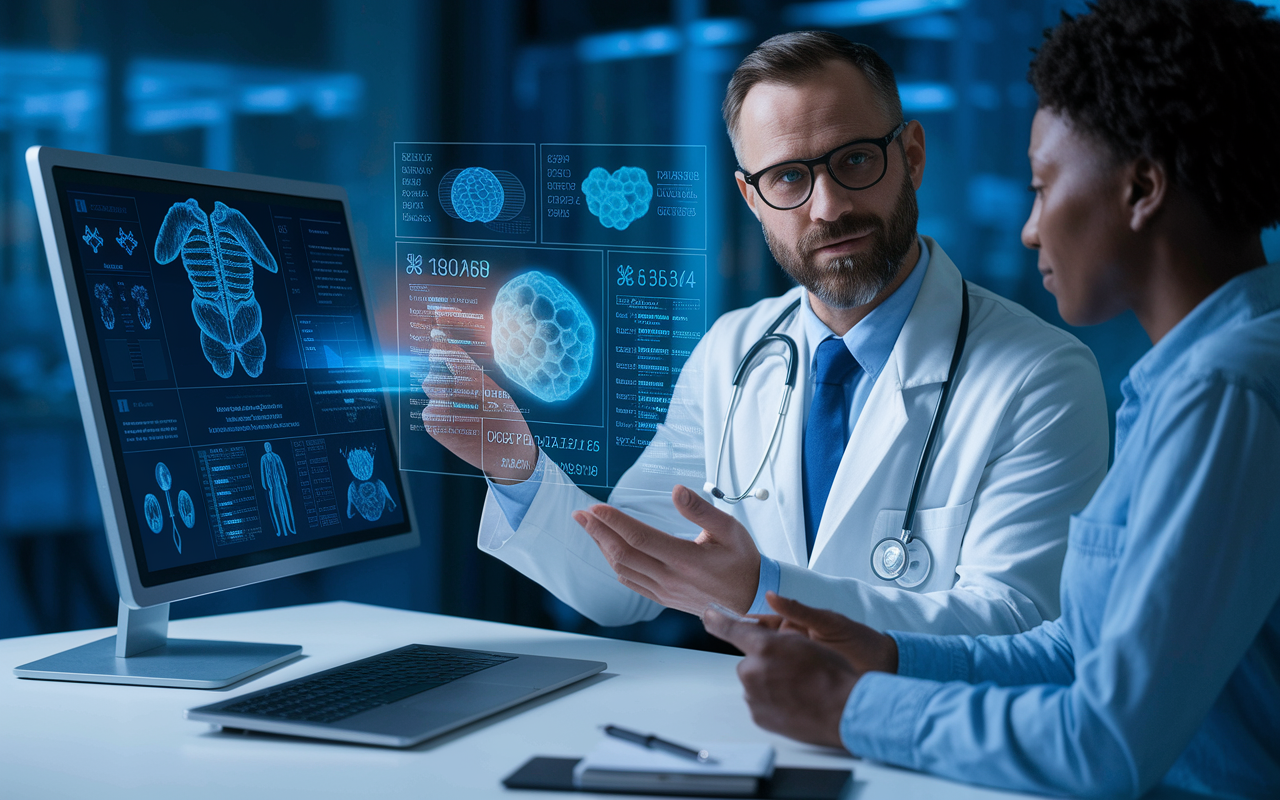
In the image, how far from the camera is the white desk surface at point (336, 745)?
3.16ft

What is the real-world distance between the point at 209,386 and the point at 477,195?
53 centimetres

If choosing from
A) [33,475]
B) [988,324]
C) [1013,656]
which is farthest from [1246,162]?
[33,475]

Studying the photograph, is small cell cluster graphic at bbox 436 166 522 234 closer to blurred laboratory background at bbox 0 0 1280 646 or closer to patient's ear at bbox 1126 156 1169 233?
blurred laboratory background at bbox 0 0 1280 646

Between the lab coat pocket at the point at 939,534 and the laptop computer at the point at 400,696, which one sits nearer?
the laptop computer at the point at 400,696

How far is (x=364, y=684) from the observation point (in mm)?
1245

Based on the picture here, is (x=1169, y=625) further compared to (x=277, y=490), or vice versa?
(x=277, y=490)

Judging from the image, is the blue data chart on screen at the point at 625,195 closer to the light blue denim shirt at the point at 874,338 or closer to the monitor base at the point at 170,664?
the light blue denim shirt at the point at 874,338

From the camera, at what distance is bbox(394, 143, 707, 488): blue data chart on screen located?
5.13 ft

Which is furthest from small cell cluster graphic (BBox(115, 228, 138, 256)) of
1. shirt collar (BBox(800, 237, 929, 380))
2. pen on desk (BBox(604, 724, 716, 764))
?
shirt collar (BBox(800, 237, 929, 380))

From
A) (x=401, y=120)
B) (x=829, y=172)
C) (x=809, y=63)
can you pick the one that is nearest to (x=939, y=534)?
(x=829, y=172)

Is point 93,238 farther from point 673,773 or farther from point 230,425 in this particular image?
point 673,773

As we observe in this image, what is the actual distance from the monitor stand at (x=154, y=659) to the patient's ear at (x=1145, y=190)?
1.21 meters

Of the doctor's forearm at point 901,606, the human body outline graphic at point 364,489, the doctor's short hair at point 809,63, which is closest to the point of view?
the doctor's forearm at point 901,606

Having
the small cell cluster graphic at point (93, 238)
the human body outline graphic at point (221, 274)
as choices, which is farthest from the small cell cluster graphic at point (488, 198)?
the small cell cluster graphic at point (93, 238)
